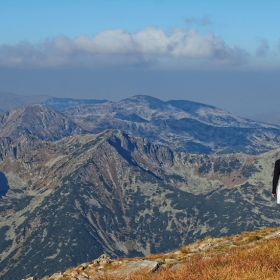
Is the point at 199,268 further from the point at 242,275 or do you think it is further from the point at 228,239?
the point at 228,239

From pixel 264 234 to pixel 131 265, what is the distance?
16.1 m

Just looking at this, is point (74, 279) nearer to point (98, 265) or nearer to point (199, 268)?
point (98, 265)

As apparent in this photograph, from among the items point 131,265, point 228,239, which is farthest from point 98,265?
point 228,239

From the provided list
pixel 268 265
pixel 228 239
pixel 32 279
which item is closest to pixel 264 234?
pixel 228 239

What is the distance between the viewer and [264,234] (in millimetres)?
42094

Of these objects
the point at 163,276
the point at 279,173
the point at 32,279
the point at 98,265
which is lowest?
the point at 32,279

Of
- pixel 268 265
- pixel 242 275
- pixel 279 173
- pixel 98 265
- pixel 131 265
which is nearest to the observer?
pixel 242 275

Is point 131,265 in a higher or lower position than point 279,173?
lower

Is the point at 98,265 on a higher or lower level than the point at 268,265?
lower

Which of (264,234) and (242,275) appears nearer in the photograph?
(242,275)

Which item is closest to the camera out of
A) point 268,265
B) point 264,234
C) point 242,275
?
point 242,275

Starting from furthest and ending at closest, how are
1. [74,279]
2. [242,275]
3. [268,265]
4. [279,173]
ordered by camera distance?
1. [74,279]
2. [279,173]
3. [268,265]
4. [242,275]

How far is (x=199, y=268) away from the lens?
2450cm

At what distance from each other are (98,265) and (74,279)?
706cm
